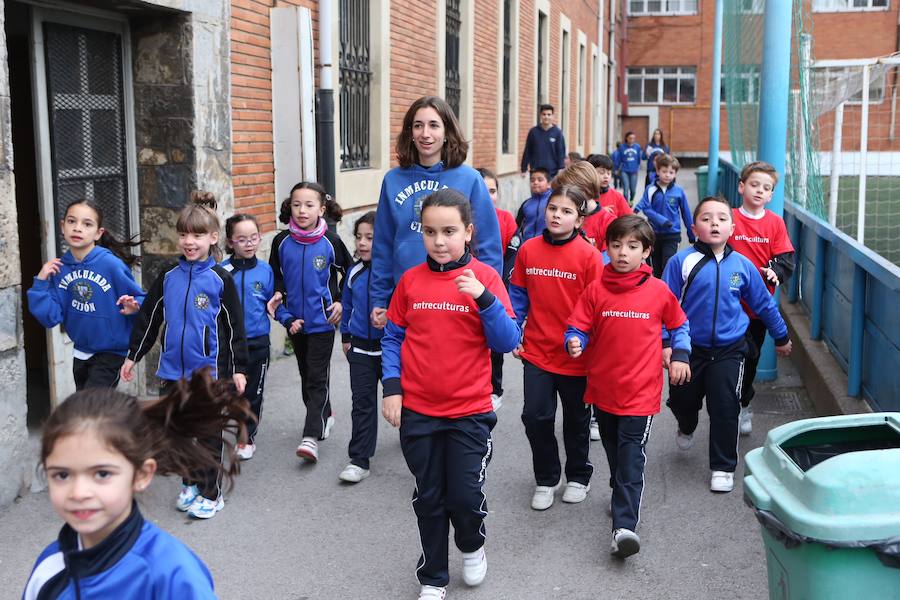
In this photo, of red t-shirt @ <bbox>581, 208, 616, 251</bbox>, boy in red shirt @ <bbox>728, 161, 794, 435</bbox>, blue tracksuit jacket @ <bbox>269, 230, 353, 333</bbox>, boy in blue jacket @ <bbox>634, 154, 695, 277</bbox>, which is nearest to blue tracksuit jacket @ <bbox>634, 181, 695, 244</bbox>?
boy in blue jacket @ <bbox>634, 154, 695, 277</bbox>

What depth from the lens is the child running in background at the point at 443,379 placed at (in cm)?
375

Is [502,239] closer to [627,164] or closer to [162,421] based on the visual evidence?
[162,421]

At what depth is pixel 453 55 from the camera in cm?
1445

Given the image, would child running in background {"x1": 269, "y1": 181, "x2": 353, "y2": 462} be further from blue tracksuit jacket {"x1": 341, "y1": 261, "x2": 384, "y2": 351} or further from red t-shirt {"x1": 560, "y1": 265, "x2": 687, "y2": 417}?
red t-shirt {"x1": 560, "y1": 265, "x2": 687, "y2": 417}

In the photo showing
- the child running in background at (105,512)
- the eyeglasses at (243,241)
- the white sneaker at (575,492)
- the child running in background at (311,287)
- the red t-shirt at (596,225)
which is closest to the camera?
the child running in background at (105,512)

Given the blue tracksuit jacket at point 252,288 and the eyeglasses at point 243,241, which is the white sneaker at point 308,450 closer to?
the blue tracksuit jacket at point 252,288

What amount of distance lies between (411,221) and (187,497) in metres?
1.75

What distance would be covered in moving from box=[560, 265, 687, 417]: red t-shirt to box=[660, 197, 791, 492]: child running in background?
0.71m

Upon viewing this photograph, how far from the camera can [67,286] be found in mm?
4859

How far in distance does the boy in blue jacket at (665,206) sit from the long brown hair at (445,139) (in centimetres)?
569

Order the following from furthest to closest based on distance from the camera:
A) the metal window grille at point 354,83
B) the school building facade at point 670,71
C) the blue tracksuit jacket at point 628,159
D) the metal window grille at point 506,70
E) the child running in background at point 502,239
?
the school building facade at point 670,71, the blue tracksuit jacket at point 628,159, the metal window grille at point 506,70, the metal window grille at point 354,83, the child running in background at point 502,239

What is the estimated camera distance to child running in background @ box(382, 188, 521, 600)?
12.3ft

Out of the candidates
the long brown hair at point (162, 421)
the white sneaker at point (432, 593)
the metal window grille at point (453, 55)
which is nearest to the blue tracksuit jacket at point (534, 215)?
the white sneaker at point (432, 593)

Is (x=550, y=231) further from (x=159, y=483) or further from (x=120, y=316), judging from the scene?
(x=159, y=483)
